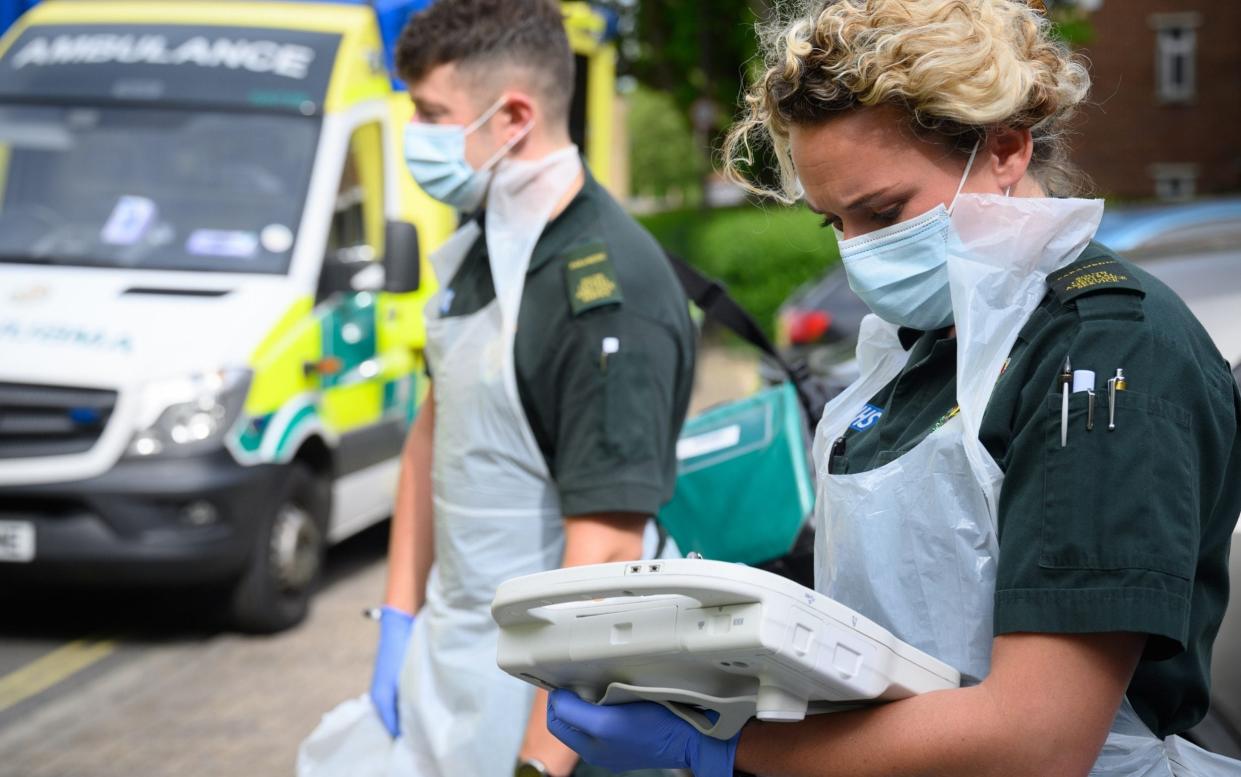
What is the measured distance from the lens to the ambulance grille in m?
5.53

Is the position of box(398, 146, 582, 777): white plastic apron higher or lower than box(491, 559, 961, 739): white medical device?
lower

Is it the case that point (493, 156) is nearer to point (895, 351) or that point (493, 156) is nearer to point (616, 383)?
point (616, 383)

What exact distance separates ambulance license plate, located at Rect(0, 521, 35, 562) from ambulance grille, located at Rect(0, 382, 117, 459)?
26 cm

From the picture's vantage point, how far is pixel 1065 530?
140cm

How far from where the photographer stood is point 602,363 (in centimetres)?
238

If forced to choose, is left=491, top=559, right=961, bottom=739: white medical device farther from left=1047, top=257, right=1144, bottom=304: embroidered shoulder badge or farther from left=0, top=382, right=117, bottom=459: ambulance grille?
left=0, top=382, right=117, bottom=459: ambulance grille

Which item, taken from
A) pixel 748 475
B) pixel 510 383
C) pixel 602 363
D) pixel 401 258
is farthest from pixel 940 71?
pixel 401 258

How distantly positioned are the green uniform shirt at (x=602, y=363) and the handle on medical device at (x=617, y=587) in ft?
2.58

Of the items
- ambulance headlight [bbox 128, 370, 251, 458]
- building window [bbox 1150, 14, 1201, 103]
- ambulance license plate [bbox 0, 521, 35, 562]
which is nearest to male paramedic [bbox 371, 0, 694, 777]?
ambulance headlight [bbox 128, 370, 251, 458]

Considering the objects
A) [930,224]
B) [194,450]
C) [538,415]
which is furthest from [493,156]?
[194,450]

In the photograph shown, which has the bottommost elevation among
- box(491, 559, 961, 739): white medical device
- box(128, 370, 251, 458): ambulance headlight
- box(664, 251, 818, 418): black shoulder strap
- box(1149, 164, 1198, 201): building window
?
box(1149, 164, 1198, 201): building window

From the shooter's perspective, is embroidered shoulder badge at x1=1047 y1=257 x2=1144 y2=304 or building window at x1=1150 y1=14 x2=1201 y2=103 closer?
embroidered shoulder badge at x1=1047 y1=257 x2=1144 y2=304

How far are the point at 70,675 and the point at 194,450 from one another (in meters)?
1.02

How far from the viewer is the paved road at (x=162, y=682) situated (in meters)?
4.81
